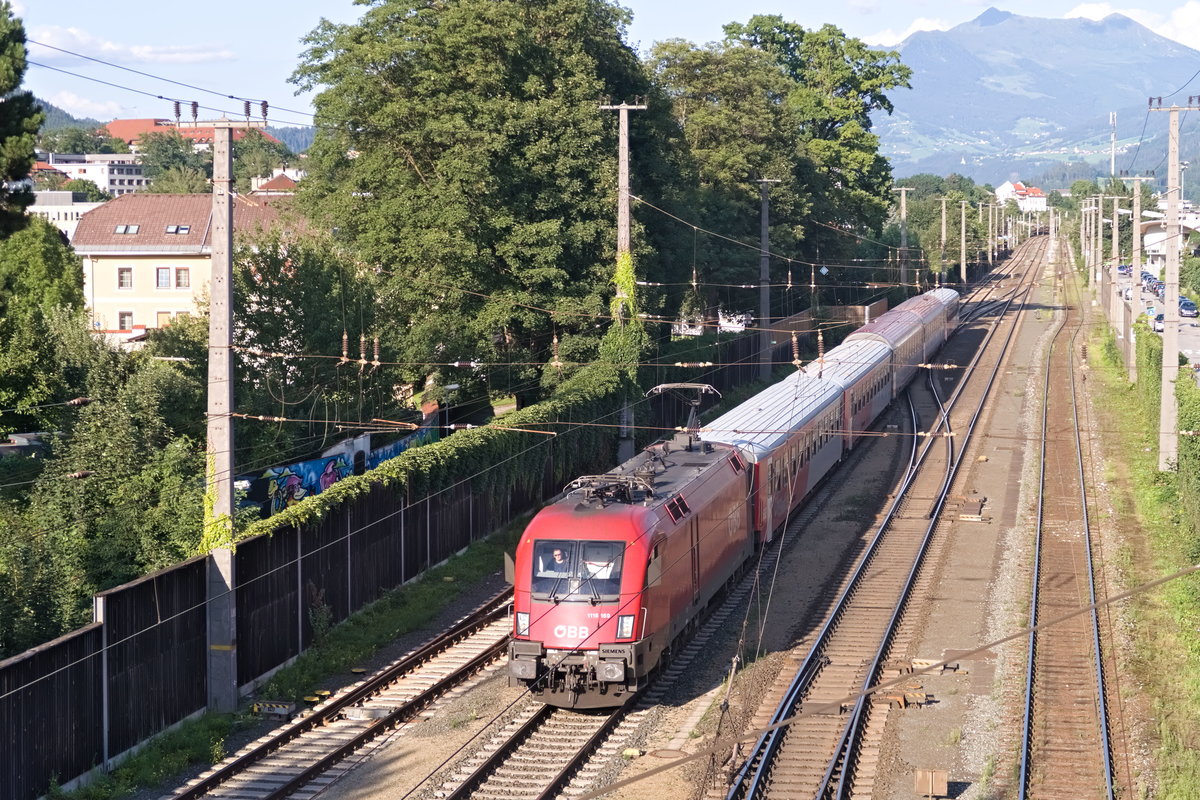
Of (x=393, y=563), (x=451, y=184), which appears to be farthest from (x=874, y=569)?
(x=451, y=184)

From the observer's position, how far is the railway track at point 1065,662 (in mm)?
15953

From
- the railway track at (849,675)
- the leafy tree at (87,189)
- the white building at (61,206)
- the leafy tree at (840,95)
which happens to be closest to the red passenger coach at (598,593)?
the railway track at (849,675)

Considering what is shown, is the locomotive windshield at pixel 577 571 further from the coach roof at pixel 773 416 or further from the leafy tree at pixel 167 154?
the leafy tree at pixel 167 154

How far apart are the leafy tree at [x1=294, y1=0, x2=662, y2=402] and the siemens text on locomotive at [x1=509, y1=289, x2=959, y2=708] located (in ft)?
35.4

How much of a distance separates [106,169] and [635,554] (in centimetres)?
18624

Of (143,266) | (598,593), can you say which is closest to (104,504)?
(598,593)

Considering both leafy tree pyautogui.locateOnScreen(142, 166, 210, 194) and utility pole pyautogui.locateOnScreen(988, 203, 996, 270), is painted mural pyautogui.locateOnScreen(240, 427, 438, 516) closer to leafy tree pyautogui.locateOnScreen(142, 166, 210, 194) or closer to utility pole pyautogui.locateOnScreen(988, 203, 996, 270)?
leafy tree pyautogui.locateOnScreen(142, 166, 210, 194)

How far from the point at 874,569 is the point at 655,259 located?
65.0 feet

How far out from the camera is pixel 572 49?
131ft

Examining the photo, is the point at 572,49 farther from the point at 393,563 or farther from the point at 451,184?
the point at 393,563

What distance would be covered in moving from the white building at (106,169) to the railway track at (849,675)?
555 feet

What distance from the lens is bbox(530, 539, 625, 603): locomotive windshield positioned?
58.2ft

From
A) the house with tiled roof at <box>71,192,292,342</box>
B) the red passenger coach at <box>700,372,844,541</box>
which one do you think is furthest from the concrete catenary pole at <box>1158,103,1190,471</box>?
the house with tiled roof at <box>71,192,292,342</box>

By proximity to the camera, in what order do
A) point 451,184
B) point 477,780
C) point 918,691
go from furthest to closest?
1. point 451,184
2. point 918,691
3. point 477,780
